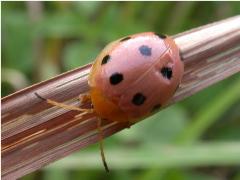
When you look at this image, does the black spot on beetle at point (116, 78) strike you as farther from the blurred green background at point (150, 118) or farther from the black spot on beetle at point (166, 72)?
the blurred green background at point (150, 118)

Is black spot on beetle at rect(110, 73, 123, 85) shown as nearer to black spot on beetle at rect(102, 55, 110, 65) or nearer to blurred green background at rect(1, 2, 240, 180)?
black spot on beetle at rect(102, 55, 110, 65)

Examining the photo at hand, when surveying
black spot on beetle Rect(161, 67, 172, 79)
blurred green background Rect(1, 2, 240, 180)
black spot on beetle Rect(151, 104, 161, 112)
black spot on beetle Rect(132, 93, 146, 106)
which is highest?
blurred green background Rect(1, 2, 240, 180)

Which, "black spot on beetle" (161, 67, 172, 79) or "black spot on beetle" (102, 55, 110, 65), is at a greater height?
"black spot on beetle" (102, 55, 110, 65)

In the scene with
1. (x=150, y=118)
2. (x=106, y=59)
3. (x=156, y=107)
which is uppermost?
(x=150, y=118)

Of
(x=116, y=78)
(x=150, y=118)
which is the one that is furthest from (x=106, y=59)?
(x=150, y=118)

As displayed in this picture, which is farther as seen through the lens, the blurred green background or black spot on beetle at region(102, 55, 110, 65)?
the blurred green background

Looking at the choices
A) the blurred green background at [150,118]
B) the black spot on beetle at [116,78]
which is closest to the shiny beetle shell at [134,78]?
the black spot on beetle at [116,78]

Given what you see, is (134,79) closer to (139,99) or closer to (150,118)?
(139,99)

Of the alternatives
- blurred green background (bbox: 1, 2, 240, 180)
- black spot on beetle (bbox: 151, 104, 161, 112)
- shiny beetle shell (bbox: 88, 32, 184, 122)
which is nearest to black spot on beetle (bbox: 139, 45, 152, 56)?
shiny beetle shell (bbox: 88, 32, 184, 122)
